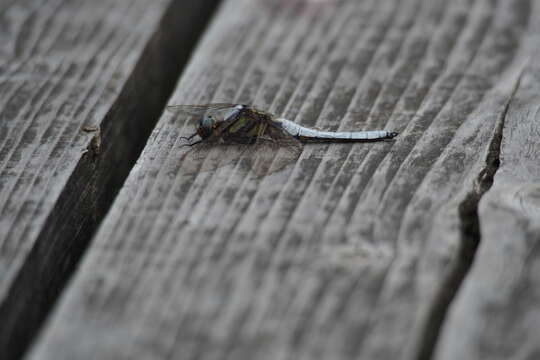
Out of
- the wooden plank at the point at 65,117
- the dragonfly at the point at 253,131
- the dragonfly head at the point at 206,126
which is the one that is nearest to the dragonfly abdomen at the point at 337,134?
the dragonfly at the point at 253,131

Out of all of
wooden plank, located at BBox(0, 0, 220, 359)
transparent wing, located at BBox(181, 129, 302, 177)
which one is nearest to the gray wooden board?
transparent wing, located at BBox(181, 129, 302, 177)

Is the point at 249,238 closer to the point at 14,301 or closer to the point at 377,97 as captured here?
the point at 14,301

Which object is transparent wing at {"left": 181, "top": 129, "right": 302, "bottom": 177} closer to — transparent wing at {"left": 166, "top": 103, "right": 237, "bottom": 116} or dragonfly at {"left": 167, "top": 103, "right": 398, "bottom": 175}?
dragonfly at {"left": 167, "top": 103, "right": 398, "bottom": 175}

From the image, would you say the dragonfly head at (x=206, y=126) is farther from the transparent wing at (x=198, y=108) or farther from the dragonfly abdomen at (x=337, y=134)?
the dragonfly abdomen at (x=337, y=134)

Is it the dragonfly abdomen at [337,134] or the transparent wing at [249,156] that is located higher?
the dragonfly abdomen at [337,134]

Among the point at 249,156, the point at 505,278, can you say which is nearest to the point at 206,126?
the point at 249,156

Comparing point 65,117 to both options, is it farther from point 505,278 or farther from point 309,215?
point 505,278

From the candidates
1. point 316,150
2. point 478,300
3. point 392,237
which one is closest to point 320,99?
point 316,150
